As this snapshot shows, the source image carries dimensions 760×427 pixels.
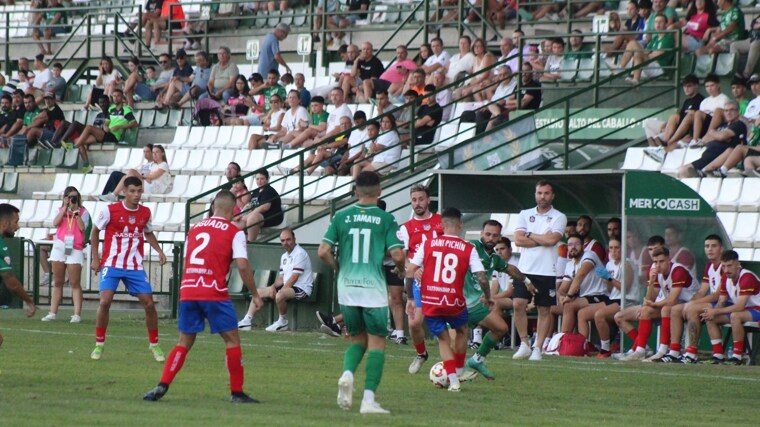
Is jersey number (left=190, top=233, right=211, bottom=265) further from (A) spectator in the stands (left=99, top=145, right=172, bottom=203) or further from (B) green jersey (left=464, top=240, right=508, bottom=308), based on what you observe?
(A) spectator in the stands (left=99, top=145, right=172, bottom=203)

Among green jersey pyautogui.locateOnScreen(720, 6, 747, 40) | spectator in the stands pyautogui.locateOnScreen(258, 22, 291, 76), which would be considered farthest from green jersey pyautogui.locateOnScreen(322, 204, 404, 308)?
spectator in the stands pyautogui.locateOnScreen(258, 22, 291, 76)

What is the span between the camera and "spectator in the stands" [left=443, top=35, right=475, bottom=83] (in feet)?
83.0

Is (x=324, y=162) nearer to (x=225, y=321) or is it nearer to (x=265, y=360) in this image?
(x=265, y=360)

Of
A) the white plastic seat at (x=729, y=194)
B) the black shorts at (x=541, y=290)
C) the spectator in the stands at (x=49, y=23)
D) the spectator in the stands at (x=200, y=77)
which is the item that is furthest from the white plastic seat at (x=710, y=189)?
the spectator in the stands at (x=49, y=23)

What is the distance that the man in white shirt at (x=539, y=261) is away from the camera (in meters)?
17.0

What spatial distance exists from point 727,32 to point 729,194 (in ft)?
13.7

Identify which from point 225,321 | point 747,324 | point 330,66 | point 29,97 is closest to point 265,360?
point 225,321

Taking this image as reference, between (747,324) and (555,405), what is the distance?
5.76 m

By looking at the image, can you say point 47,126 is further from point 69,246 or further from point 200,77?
point 69,246

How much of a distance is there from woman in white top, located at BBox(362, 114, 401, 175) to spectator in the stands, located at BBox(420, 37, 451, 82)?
2.13 metres

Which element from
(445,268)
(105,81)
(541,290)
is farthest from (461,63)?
(445,268)

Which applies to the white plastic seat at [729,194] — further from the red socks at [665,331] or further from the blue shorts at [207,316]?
the blue shorts at [207,316]

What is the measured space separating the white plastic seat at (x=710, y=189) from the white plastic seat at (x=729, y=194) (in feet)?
0.17

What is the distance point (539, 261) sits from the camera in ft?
56.5
